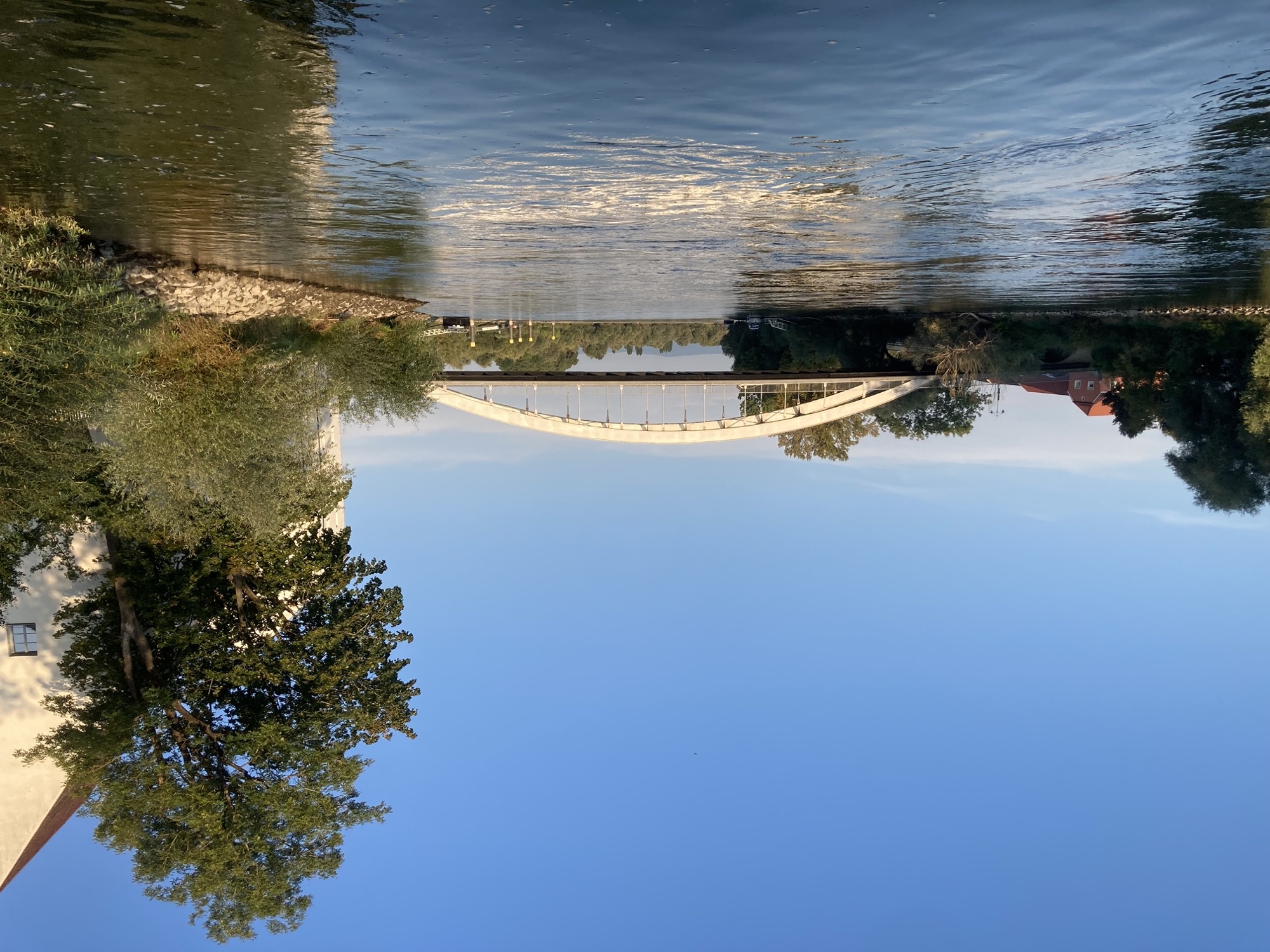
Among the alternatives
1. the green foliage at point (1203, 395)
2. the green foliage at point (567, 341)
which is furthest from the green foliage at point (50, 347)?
the green foliage at point (1203, 395)

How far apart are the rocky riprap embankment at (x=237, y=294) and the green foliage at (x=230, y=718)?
4542mm

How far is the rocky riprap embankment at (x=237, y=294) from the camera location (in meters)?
13.8

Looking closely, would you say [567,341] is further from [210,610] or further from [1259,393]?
[1259,393]

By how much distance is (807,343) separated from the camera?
118 feet

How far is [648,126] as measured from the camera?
8531 millimetres

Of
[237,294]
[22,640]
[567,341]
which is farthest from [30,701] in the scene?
[567,341]

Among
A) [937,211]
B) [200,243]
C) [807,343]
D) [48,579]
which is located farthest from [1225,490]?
[48,579]

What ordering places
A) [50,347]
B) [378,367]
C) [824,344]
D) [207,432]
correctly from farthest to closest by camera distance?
[824,344] → [378,367] → [207,432] → [50,347]

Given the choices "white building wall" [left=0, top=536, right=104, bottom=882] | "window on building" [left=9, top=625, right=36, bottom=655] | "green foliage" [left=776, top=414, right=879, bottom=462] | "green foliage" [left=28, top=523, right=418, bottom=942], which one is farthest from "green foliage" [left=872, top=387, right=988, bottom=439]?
"window on building" [left=9, top=625, right=36, bottom=655]

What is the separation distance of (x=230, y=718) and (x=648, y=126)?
15.0 meters

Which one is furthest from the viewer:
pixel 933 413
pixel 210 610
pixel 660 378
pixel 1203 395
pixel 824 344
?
pixel 933 413

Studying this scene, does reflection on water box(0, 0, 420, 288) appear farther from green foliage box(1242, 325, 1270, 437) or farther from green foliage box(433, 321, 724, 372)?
green foliage box(1242, 325, 1270, 437)

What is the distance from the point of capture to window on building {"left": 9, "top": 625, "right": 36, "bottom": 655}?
18547 millimetres

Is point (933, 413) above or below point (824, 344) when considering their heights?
below
